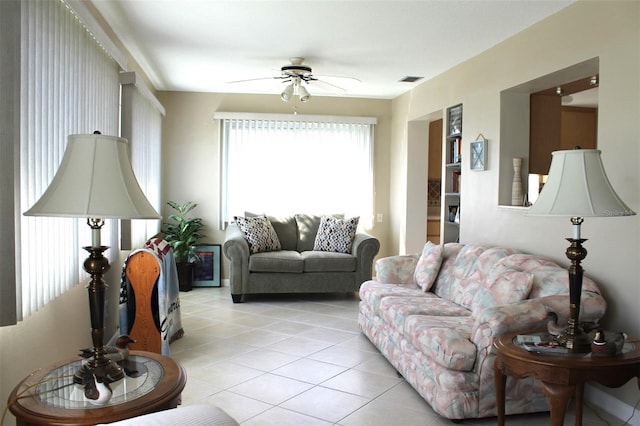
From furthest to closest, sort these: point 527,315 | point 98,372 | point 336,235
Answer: point 336,235, point 527,315, point 98,372

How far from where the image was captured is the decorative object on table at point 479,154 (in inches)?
181

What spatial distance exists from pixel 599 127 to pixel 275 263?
3691 mm

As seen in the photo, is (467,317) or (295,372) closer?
(467,317)

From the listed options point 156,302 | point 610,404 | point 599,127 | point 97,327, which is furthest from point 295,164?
point 97,327

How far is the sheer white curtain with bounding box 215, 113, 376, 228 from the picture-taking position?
22.7 feet

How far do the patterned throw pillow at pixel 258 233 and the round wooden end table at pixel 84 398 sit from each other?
4.14 m

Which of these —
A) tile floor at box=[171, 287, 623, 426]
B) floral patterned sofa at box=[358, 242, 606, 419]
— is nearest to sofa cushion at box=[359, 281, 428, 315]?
floral patterned sofa at box=[358, 242, 606, 419]

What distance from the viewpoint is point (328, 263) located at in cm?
603

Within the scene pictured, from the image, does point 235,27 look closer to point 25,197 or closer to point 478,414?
point 25,197

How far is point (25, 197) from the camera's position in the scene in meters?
2.34

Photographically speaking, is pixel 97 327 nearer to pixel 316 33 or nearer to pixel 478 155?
pixel 316 33

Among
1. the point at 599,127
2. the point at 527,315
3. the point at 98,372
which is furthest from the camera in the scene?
the point at 599,127

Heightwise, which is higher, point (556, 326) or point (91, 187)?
point (91, 187)

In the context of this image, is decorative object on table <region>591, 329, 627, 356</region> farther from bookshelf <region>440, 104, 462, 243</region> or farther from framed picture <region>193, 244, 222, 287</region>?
framed picture <region>193, 244, 222, 287</region>
